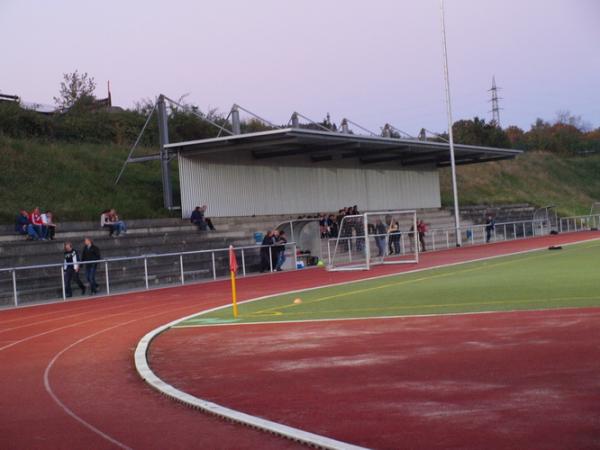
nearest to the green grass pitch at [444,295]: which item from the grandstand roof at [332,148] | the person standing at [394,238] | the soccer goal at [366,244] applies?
the soccer goal at [366,244]

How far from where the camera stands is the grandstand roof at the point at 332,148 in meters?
33.1

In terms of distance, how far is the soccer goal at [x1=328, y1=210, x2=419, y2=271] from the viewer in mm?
29094

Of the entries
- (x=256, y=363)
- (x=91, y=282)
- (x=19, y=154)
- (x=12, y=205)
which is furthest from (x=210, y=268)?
(x=256, y=363)

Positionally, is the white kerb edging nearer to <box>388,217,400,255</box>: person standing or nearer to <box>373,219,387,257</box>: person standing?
<box>373,219,387,257</box>: person standing

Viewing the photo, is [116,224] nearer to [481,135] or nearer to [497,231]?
[497,231]

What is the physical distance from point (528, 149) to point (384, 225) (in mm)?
60595

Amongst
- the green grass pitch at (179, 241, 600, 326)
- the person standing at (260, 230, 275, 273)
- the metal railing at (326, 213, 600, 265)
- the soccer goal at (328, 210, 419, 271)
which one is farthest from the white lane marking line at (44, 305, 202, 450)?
the metal railing at (326, 213, 600, 265)

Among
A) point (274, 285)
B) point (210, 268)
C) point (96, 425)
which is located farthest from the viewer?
point (210, 268)

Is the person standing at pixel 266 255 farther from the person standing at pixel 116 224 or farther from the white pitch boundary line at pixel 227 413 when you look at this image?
the white pitch boundary line at pixel 227 413

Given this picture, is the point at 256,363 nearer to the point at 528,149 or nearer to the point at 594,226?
the point at 594,226

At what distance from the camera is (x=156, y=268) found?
27.1 meters

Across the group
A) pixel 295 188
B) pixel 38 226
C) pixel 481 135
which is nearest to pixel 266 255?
pixel 38 226

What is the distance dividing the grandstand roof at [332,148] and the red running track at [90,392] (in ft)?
50.1

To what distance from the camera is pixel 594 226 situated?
53.0m
